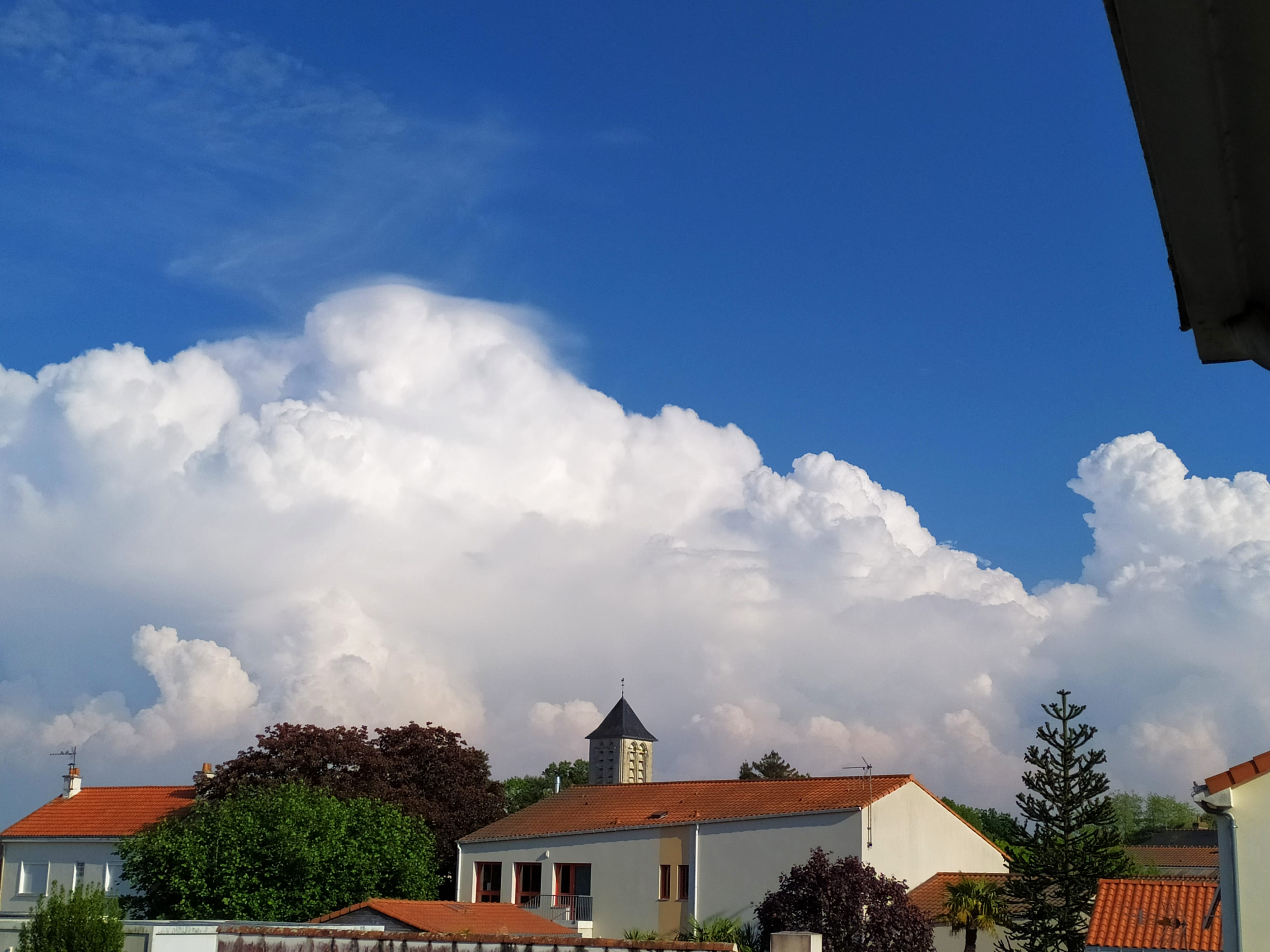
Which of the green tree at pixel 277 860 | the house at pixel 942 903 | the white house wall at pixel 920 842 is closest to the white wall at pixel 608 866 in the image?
the green tree at pixel 277 860

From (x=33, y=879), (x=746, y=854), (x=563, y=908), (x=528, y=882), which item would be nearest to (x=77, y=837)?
(x=33, y=879)

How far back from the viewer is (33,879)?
5316cm

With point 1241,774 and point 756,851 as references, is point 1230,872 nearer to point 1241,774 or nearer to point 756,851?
point 1241,774

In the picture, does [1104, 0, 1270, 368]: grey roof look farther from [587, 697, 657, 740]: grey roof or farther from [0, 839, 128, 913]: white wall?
[587, 697, 657, 740]: grey roof

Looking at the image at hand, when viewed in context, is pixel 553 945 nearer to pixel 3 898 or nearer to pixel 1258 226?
pixel 1258 226

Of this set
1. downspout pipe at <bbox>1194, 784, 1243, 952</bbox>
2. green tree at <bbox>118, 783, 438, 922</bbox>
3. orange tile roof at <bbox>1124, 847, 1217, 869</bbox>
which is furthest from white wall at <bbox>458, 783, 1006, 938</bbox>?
downspout pipe at <bbox>1194, 784, 1243, 952</bbox>

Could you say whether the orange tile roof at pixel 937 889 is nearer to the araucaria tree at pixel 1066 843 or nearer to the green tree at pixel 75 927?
the araucaria tree at pixel 1066 843

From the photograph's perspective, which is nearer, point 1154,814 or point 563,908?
point 563,908

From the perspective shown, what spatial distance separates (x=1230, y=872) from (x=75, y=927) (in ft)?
52.8

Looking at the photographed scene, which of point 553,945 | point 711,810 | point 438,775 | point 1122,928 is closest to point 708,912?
point 711,810

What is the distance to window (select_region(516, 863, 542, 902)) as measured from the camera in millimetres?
44562

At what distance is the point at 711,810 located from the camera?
4250 cm

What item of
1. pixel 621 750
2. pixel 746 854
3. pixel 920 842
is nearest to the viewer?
pixel 746 854

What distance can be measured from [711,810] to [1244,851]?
27813 millimetres
